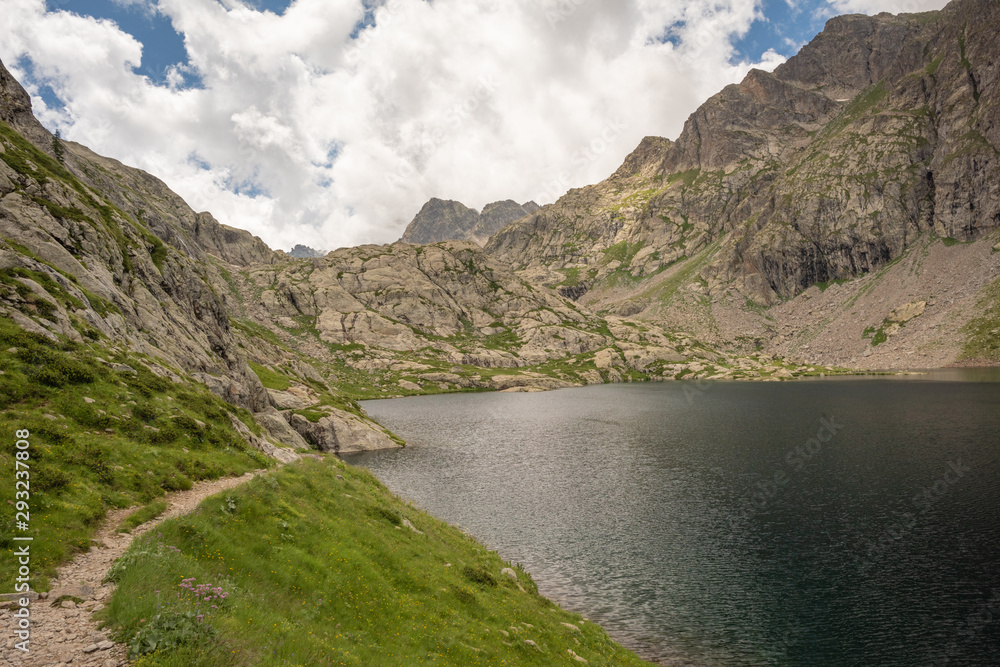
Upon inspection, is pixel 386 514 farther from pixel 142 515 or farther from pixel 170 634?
pixel 170 634

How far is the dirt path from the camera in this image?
10633 mm

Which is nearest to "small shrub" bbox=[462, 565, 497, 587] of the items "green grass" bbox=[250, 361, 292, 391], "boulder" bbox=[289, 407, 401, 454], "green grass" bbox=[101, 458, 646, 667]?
"green grass" bbox=[101, 458, 646, 667]

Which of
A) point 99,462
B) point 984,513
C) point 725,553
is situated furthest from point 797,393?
point 99,462

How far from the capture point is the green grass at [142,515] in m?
19.3

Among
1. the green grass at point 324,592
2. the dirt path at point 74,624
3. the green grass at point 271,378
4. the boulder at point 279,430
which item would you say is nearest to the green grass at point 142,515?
the dirt path at point 74,624

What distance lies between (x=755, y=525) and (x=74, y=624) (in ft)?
172

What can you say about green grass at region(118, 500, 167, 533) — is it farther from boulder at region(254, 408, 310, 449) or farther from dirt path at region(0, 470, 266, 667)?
boulder at region(254, 408, 310, 449)

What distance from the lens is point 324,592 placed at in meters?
19.5

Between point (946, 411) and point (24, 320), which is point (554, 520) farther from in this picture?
point (946, 411)

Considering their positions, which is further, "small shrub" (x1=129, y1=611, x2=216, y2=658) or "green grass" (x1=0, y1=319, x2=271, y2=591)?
"green grass" (x1=0, y1=319, x2=271, y2=591)

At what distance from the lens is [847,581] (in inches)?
1406

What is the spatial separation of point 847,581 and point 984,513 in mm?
23631

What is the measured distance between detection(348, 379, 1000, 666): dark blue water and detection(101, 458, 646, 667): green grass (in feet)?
32.5

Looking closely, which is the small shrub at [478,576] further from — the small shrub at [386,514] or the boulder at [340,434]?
the boulder at [340,434]
